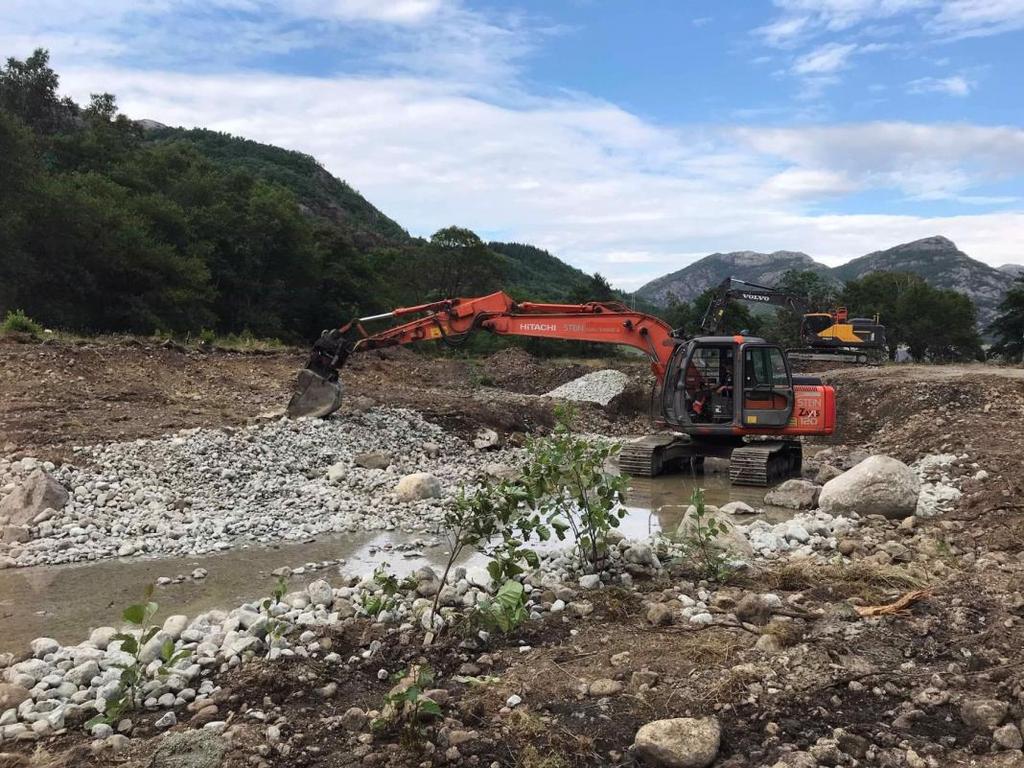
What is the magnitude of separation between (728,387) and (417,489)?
17.9ft

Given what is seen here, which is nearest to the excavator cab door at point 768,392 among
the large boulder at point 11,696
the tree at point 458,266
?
the large boulder at point 11,696

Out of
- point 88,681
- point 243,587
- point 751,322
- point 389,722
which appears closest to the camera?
point 389,722

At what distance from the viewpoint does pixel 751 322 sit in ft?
159

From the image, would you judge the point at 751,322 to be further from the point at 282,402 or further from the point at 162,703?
the point at 162,703

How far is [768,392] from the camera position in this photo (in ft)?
40.9

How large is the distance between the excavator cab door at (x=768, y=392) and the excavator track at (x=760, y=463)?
1.37 feet

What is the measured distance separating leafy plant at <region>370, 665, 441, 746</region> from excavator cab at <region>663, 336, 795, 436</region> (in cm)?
929

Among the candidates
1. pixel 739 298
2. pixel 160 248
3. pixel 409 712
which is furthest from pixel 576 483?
pixel 160 248

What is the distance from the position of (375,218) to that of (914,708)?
93.5 meters

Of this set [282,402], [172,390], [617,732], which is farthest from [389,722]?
[172,390]

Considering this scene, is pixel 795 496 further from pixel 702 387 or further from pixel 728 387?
pixel 702 387

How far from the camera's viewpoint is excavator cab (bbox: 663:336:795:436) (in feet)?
40.5

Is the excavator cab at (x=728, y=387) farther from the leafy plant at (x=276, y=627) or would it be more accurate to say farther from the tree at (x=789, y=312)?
the tree at (x=789, y=312)

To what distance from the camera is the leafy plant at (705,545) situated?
6234 millimetres
